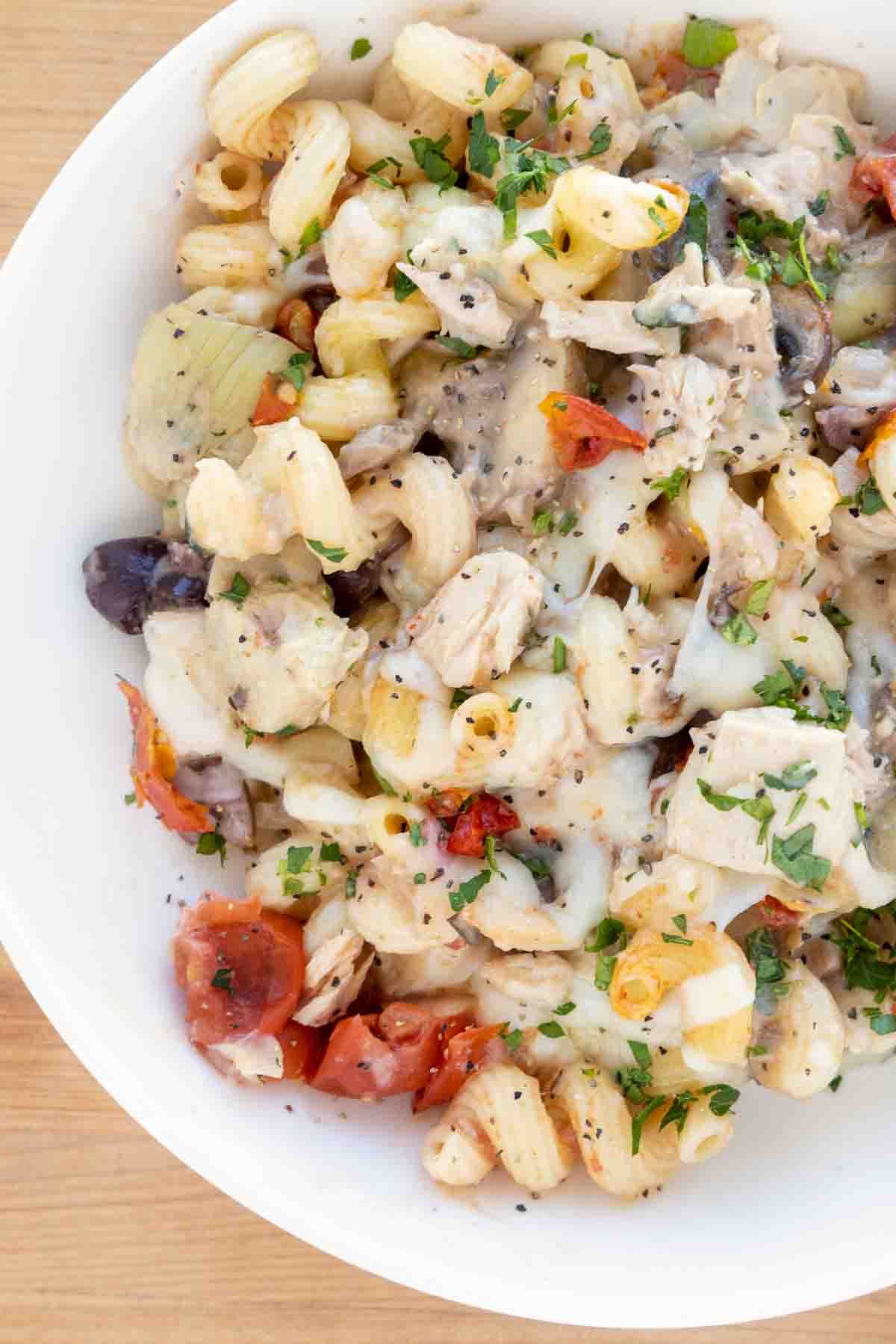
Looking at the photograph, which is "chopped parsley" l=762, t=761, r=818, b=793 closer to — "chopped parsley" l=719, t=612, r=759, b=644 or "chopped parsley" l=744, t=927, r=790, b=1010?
"chopped parsley" l=719, t=612, r=759, b=644

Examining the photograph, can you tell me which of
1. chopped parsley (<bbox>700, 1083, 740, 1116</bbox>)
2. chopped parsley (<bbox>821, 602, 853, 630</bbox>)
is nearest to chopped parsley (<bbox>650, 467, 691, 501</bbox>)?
chopped parsley (<bbox>821, 602, 853, 630</bbox>)

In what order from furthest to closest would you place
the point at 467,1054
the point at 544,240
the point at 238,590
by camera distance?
the point at 467,1054 < the point at 238,590 < the point at 544,240

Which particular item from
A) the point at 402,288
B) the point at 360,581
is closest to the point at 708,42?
the point at 402,288

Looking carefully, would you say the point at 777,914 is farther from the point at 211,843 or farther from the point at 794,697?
the point at 211,843

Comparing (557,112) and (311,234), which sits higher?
(557,112)

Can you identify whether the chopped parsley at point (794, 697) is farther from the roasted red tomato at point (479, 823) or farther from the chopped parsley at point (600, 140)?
the chopped parsley at point (600, 140)

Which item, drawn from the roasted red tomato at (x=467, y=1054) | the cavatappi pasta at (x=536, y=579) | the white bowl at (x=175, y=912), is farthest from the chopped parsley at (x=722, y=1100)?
the roasted red tomato at (x=467, y=1054)
